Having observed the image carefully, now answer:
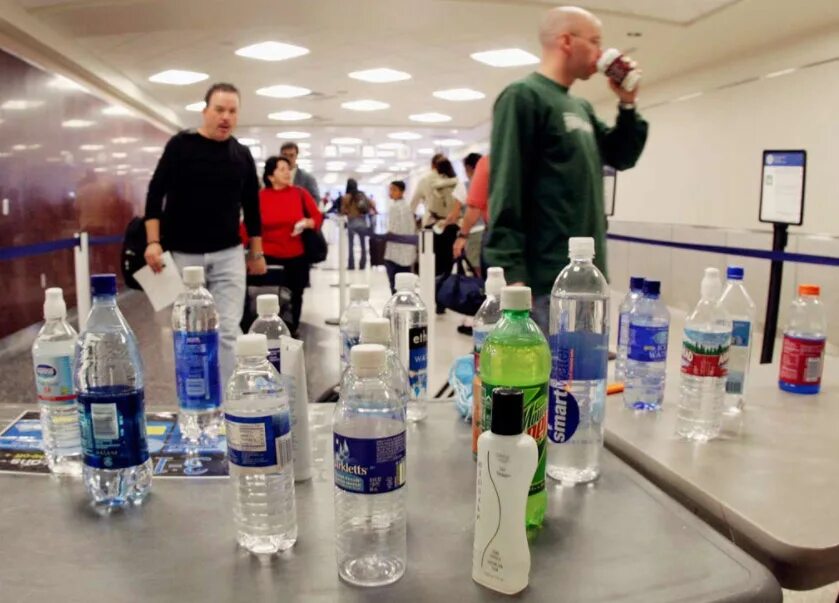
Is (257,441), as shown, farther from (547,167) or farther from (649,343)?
(547,167)

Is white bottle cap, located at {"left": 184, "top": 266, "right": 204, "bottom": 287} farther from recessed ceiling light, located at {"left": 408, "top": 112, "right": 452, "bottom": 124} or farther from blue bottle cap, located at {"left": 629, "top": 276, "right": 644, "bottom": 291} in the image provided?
recessed ceiling light, located at {"left": 408, "top": 112, "right": 452, "bottom": 124}

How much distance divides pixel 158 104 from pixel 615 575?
10263mm

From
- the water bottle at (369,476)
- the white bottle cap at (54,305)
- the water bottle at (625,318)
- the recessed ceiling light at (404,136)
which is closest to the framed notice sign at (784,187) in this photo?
the water bottle at (625,318)

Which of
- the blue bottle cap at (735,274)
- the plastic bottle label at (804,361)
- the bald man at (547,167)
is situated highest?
the bald man at (547,167)

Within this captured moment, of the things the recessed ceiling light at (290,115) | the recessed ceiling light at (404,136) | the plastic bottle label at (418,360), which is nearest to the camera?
the plastic bottle label at (418,360)

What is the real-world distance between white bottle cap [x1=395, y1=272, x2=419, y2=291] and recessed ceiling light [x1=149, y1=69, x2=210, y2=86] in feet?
23.2

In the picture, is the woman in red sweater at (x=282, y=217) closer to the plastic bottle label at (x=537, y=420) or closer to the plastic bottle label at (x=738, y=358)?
the plastic bottle label at (x=738, y=358)

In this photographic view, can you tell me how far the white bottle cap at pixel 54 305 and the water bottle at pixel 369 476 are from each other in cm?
58

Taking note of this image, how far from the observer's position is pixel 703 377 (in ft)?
3.90

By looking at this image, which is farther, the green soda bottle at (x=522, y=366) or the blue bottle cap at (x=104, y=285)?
the blue bottle cap at (x=104, y=285)

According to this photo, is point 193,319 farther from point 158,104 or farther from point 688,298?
point 158,104

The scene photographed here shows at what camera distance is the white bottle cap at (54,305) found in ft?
3.67

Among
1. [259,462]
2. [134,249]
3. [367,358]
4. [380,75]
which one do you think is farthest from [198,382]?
[380,75]

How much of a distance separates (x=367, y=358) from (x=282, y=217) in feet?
13.6
